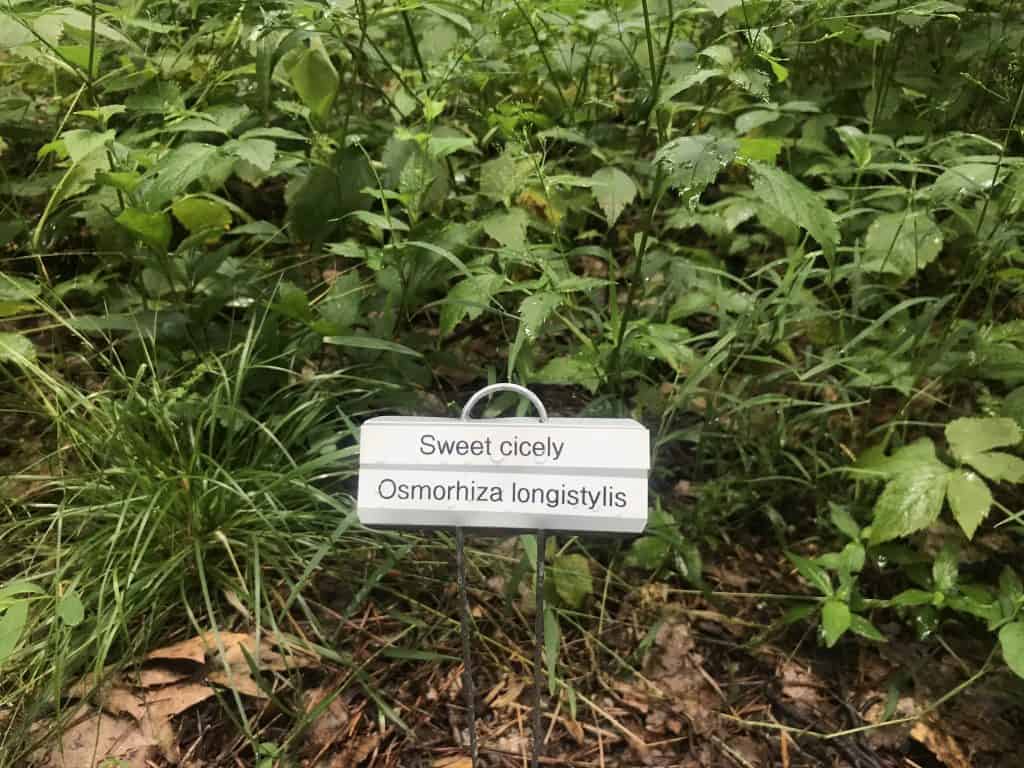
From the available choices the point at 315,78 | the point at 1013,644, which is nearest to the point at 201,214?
the point at 315,78

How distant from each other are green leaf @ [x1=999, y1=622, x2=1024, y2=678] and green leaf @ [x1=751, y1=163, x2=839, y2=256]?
1.92 feet

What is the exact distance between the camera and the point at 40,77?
1570 mm

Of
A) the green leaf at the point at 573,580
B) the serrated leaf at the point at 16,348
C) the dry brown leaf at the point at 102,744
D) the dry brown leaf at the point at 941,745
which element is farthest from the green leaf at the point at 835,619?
the serrated leaf at the point at 16,348

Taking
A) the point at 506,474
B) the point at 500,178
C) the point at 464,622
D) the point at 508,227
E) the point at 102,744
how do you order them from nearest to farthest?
1. the point at 506,474
2. the point at 464,622
3. the point at 102,744
4. the point at 508,227
5. the point at 500,178

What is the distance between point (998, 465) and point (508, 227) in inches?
33.2

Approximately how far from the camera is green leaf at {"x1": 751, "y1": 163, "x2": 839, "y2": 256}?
106cm

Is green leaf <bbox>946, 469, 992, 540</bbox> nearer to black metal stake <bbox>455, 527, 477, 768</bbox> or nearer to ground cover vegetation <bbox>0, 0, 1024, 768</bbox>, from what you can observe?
ground cover vegetation <bbox>0, 0, 1024, 768</bbox>

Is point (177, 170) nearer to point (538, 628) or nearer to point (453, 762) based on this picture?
point (538, 628)

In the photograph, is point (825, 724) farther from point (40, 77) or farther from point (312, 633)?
point (40, 77)

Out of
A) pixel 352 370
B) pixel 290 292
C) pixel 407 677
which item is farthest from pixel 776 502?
pixel 290 292

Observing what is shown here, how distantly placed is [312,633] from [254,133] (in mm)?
813

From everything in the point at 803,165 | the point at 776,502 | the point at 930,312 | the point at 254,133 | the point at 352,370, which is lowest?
the point at 776,502

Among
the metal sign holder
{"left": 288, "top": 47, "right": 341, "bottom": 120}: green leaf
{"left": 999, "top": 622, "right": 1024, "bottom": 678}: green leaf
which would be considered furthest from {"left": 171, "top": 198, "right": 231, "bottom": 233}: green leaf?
{"left": 999, "top": 622, "right": 1024, "bottom": 678}: green leaf

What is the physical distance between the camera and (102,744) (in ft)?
3.48
